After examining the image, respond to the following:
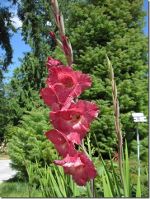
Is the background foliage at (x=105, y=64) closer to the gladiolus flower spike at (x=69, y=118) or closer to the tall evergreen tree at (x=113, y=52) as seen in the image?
the tall evergreen tree at (x=113, y=52)

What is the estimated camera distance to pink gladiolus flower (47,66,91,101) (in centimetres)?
76

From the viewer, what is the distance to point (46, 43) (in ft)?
25.9

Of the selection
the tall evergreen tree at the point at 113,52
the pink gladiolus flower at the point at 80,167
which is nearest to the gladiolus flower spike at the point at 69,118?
the pink gladiolus flower at the point at 80,167

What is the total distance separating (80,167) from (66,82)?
15cm

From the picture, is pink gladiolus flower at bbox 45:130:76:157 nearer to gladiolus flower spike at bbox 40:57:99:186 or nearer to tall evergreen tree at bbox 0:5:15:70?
gladiolus flower spike at bbox 40:57:99:186

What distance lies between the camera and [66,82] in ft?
2.55

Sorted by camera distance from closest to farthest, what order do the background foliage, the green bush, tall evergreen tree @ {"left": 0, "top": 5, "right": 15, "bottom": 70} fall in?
the green bush, the background foliage, tall evergreen tree @ {"left": 0, "top": 5, "right": 15, "bottom": 70}

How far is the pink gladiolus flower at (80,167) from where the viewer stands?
750mm

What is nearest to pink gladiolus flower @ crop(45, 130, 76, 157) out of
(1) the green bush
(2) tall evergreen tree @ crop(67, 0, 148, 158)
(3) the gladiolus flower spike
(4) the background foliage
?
(3) the gladiolus flower spike

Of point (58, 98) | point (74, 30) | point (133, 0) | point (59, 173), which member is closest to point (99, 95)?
point (74, 30)

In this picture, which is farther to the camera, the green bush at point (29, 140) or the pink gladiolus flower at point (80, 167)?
the green bush at point (29, 140)

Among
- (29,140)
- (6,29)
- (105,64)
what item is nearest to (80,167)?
(29,140)

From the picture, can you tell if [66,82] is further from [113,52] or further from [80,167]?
[113,52]

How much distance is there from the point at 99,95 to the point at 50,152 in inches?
75.9
